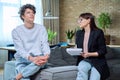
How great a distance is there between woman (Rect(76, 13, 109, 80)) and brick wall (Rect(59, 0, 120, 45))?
4.65 meters

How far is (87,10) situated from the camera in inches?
327

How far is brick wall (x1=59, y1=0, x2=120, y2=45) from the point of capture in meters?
7.71

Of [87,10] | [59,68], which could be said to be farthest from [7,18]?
[59,68]

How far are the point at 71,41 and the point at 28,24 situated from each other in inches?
202

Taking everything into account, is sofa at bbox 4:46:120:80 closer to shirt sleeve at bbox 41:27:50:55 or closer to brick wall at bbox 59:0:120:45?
shirt sleeve at bbox 41:27:50:55

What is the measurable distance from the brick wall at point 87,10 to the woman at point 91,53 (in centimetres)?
465

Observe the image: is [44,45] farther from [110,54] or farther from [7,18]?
[7,18]

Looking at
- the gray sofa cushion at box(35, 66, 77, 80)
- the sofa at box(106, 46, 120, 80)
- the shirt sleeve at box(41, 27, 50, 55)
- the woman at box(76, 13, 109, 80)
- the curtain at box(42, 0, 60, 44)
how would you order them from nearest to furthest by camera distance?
1. the gray sofa cushion at box(35, 66, 77, 80)
2. the woman at box(76, 13, 109, 80)
3. the shirt sleeve at box(41, 27, 50, 55)
4. the sofa at box(106, 46, 120, 80)
5. the curtain at box(42, 0, 60, 44)

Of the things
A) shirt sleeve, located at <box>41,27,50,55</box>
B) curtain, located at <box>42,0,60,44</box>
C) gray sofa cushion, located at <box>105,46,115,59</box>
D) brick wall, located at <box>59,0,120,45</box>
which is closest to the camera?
shirt sleeve, located at <box>41,27,50,55</box>

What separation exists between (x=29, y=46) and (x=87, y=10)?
5426 millimetres

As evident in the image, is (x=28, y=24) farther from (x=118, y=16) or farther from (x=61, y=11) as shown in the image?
(x=61, y=11)

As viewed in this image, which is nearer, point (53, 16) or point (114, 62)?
point (114, 62)

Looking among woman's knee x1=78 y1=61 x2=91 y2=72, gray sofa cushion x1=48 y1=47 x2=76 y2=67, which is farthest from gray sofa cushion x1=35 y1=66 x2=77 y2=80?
gray sofa cushion x1=48 y1=47 x2=76 y2=67

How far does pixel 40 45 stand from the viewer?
3199 millimetres
